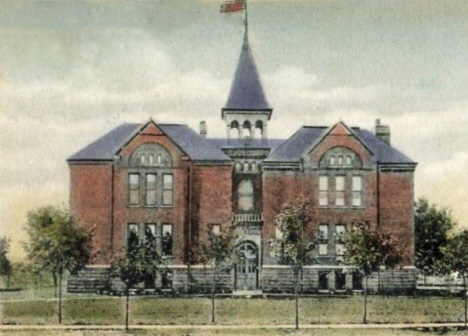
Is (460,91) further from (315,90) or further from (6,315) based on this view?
(6,315)

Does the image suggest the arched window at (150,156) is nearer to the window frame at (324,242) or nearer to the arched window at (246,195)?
the arched window at (246,195)

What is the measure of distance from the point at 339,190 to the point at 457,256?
218 inches

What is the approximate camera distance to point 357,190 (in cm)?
3672

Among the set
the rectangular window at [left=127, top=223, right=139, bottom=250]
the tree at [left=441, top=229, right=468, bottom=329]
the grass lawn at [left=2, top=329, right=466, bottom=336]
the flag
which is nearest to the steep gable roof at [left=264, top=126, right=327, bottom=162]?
the flag

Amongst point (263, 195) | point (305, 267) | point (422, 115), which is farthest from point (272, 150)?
point (422, 115)

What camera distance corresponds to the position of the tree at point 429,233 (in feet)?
106

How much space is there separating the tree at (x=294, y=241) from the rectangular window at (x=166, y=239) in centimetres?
342

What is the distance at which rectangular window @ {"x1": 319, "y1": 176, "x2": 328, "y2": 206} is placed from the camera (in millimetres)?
36438

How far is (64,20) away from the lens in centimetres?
2984

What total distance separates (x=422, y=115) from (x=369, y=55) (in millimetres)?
2299

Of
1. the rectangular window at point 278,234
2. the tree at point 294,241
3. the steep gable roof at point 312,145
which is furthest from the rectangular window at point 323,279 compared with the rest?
the steep gable roof at point 312,145

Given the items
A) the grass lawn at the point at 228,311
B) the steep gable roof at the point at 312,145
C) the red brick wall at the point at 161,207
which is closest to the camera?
the grass lawn at the point at 228,311

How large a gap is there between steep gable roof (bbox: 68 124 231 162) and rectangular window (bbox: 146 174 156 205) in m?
1.31

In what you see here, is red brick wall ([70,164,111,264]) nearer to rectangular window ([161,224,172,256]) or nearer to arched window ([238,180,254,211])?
rectangular window ([161,224,172,256])
